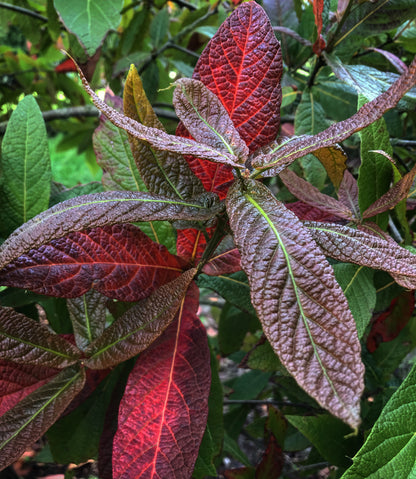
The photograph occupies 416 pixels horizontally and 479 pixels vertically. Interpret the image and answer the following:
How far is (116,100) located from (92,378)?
47cm

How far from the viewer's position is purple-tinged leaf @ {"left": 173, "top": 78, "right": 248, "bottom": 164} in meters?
0.53

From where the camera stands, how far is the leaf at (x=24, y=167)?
2.41ft

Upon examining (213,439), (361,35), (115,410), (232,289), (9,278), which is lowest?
(213,439)

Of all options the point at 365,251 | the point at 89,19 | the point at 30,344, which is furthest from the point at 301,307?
the point at 89,19

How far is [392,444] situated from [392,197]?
0.33 meters

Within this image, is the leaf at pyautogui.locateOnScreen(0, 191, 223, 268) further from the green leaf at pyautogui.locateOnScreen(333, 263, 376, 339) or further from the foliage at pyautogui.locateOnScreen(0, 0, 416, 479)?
the green leaf at pyautogui.locateOnScreen(333, 263, 376, 339)

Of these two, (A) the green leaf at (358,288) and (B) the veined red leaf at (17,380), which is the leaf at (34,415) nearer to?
(B) the veined red leaf at (17,380)

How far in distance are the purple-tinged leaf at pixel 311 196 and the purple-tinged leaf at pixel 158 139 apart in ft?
0.70

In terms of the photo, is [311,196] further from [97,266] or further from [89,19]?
[89,19]

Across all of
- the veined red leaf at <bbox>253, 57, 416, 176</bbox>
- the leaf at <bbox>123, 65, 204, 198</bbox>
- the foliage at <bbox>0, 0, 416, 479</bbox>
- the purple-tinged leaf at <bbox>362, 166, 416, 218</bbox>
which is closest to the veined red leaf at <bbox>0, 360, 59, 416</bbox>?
the foliage at <bbox>0, 0, 416, 479</bbox>

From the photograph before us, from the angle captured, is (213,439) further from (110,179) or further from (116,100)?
(116,100)

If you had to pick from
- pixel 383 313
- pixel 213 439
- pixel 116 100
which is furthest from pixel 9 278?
pixel 383 313

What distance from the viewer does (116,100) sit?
2.47ft

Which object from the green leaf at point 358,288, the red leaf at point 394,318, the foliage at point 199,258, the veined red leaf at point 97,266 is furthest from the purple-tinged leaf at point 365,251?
the red leaf at point 394,318
